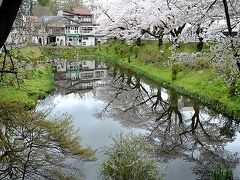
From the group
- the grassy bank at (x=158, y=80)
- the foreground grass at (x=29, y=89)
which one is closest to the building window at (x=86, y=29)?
the grassy bank at (x=158, y=80)

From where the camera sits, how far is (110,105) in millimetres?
26078

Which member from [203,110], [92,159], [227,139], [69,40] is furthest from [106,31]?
[92,159]

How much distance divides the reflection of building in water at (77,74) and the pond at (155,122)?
0.76 ft

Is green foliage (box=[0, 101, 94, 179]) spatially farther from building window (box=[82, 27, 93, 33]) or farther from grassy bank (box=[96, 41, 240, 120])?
building window (box=[82, 27, 93, 33])

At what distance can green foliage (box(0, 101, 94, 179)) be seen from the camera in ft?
32.9

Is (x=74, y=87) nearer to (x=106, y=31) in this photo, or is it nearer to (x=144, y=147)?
(x=144, y=147)

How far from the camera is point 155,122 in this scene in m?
21.3

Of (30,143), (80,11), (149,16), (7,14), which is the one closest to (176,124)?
(30,143)

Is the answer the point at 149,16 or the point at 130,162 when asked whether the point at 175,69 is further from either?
the point at 130,162

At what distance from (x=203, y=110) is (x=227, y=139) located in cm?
507

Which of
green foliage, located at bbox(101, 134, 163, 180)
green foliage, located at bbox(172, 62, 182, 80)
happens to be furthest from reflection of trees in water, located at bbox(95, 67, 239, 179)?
green foliage, located at bbox(101, 134, 163, 180)

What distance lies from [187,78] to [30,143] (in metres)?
21.2

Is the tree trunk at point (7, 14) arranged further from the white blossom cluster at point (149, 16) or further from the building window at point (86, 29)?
the building window at point (86, 29)

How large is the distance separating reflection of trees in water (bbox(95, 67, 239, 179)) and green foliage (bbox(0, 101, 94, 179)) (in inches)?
225
